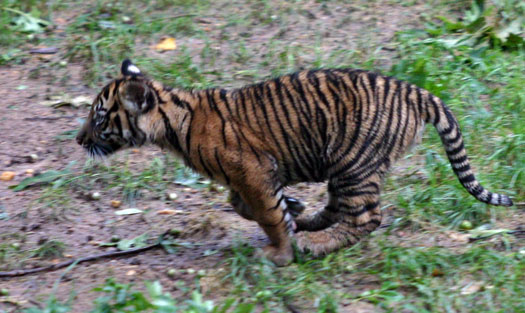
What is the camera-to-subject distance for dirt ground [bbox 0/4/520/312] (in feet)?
16.5

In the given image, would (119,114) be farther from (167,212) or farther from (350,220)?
(350,220)

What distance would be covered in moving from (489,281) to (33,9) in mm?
6238

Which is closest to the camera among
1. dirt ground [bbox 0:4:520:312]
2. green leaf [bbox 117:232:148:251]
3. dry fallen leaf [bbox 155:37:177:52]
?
dirt ground [bbox 0:4:520:312]

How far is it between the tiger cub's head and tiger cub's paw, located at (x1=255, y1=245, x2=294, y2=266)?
1.08m

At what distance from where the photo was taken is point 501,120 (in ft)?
21.6

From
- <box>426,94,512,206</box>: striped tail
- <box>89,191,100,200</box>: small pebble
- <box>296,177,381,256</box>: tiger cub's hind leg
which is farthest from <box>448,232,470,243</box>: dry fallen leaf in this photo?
<box>89,191,100,200</box>: small pebble

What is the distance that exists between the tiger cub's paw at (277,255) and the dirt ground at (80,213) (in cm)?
28

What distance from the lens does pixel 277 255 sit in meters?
5.12

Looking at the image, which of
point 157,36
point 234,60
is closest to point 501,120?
point 234,60

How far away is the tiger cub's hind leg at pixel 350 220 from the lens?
5090mm

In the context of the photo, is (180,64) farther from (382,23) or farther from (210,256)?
(210,256)

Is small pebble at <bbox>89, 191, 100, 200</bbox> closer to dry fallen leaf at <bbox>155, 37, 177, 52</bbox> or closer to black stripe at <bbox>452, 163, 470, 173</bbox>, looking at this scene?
dry fallen leaf at <bbox>155, 37, 177, 52</bbox>

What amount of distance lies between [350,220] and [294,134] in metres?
0.66

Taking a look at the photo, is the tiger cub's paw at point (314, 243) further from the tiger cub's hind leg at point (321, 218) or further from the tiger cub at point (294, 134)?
the tiger cub's hind leg at point (321, 218)
